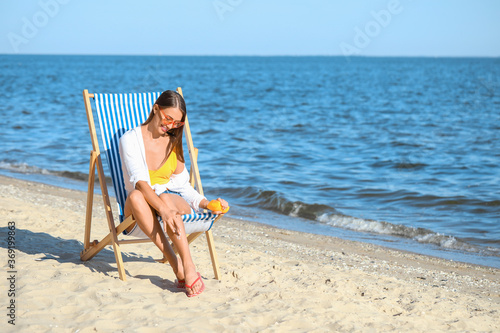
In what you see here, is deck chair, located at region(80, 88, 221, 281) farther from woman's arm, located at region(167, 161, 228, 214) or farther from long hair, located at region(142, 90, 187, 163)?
long hair, located at region(142, 90, 187, 163)

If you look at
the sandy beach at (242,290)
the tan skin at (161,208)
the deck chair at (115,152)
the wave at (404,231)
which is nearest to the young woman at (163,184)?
the tan skin at (161,208)

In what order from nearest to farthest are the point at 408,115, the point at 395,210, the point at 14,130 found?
the point at 395,210, the point at 14,130, the point at 408,115

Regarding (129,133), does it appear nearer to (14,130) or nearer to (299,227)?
(299,227)

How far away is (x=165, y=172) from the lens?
136 inches

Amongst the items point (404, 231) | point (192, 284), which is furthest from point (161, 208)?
point (404, 231)

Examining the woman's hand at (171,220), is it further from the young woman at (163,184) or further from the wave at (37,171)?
the wave at (37,171)

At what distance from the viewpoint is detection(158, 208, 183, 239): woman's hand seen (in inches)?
123

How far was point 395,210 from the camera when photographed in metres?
6.98

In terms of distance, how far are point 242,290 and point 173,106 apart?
1.25 meters

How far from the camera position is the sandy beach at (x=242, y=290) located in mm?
2836

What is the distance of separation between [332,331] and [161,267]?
1.47 m

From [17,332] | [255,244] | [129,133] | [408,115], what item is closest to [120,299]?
[17,332]

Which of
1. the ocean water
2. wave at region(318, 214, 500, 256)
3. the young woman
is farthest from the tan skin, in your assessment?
wave at region(318, 214, 500, 256)

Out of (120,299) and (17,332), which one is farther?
(120,299)
